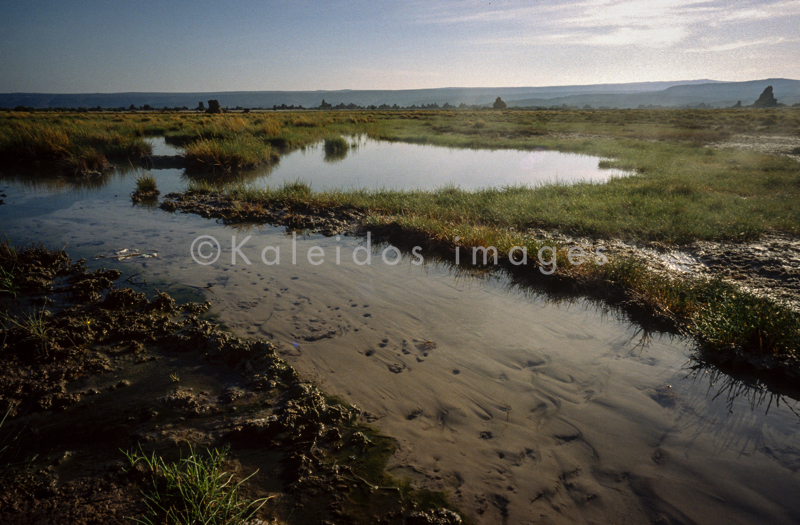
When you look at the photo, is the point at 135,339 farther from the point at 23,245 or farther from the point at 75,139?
the point at 75,139

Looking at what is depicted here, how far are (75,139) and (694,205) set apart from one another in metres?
22.0

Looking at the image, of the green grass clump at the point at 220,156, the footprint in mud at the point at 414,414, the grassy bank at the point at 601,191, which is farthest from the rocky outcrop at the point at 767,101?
the footprint in mud at the point at 414,414

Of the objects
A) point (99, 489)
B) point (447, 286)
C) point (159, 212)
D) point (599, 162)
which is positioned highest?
point (599, 162)

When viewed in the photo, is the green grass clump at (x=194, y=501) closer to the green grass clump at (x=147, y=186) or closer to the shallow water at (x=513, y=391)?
the shallow water at (x=513, y=391)

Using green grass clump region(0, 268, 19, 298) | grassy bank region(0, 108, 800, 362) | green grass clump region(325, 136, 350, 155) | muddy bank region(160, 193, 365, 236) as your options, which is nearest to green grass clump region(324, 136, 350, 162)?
green grass clump region(325, 136, 350, 155)

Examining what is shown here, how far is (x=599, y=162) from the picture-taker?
16844mm

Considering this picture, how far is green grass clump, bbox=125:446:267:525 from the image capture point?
2.20 metres

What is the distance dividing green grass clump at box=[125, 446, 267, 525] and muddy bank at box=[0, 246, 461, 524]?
118 mm

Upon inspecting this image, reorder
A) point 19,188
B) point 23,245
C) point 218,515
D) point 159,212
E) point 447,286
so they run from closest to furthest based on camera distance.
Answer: point 218,515, point 447,286, point 23,245, point 159,212, point 19,188

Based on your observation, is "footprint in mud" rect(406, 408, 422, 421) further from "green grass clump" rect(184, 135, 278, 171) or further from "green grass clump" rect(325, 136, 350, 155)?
"green grass clump" rect(325, 136, 350, 155)

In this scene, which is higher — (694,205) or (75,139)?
(75,139)

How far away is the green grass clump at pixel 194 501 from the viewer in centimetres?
220

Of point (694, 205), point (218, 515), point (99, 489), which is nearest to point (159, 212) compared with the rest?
point (99, 489)

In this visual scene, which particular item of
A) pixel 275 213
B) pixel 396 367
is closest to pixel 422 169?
pixel 275 213
